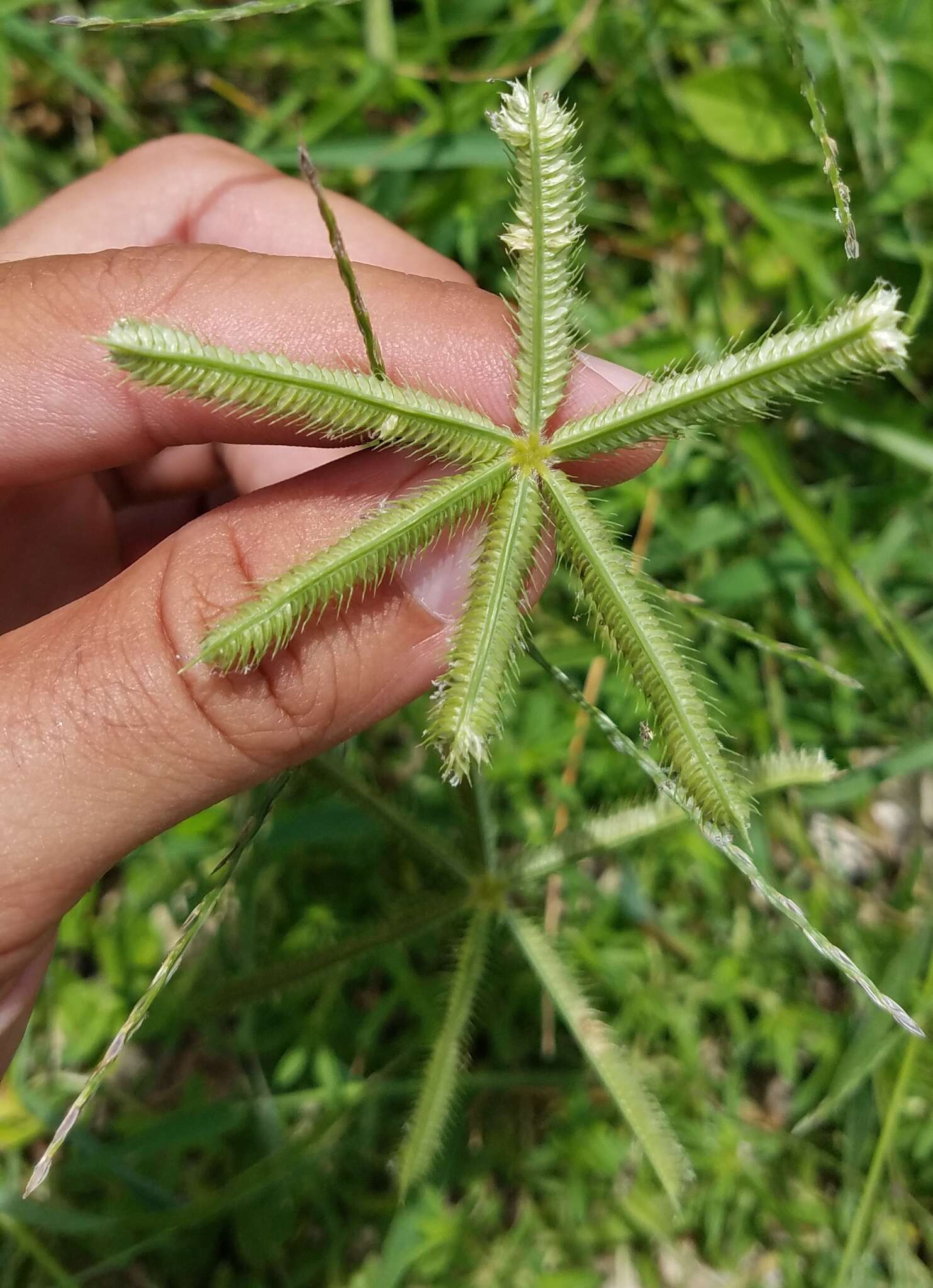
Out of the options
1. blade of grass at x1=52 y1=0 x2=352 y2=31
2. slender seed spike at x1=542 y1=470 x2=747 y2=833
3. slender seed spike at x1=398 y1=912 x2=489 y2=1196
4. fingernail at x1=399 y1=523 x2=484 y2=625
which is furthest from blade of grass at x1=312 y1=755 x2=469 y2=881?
blade of grass at x1=52 y1=0 x2=352 y2=31

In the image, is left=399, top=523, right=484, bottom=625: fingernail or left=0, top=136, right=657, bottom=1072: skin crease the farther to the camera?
left=399, top=523, right=484, bottom=625: fingernail

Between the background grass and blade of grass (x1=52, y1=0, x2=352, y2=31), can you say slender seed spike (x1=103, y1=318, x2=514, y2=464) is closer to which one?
blade of grass (x1=52, y1=0, x2=352, y2=31)

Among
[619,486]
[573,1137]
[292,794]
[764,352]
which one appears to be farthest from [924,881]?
[764,352]

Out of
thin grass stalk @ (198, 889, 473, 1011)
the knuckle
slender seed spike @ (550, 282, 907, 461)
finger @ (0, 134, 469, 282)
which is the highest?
the knuckle

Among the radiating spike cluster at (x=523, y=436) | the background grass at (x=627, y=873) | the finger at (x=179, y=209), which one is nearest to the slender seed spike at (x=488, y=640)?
the radiating spike cluster at (x=523, y=436)

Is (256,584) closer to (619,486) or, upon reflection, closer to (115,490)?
(115,490)

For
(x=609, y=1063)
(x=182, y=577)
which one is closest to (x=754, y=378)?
(x=182, y=577)
